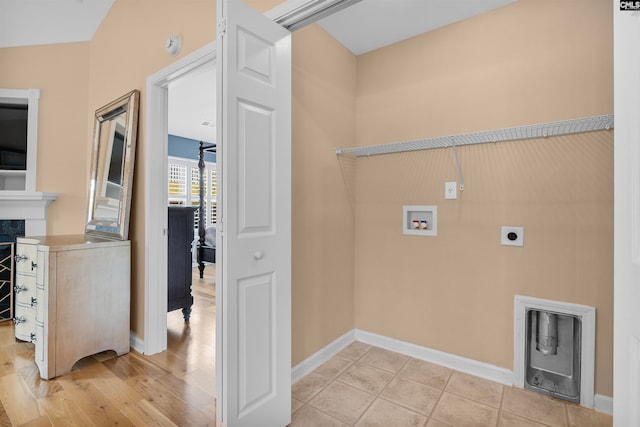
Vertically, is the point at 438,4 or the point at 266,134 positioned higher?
the point at 438,4

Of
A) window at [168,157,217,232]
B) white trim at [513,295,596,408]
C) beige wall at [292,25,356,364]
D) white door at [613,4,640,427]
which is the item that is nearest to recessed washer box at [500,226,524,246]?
white trim at [513,295,596,408]

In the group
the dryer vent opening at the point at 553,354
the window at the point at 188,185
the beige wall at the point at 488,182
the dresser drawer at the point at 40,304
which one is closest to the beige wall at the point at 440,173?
the beige wall at the point at 488,182

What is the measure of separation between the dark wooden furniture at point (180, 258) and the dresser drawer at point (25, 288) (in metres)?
0.93

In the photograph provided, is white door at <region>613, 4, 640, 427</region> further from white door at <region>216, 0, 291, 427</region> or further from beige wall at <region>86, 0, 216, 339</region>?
beige wall at <region>86, 0, 216, 339</region>

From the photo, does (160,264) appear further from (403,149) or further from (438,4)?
(438,4)

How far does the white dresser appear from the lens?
2.05 metres

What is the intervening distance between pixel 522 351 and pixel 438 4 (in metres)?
2.32

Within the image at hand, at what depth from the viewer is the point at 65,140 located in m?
3.19

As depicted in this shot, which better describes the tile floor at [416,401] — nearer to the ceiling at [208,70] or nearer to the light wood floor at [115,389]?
the light wood floor at [115,389]

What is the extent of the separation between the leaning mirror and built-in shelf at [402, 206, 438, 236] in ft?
7.19

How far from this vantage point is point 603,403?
174cm

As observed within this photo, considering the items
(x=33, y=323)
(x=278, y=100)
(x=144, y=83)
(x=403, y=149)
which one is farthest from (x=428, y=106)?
(x=33, y=323)

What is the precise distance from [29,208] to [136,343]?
1.89 m

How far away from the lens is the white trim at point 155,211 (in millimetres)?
2373
